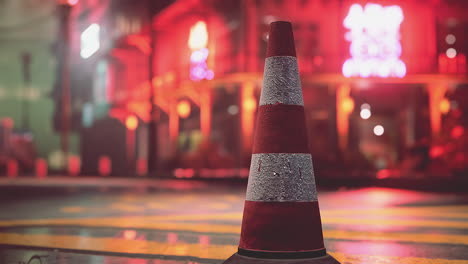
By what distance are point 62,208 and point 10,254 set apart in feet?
20.9

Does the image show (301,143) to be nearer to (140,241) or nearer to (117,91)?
(140,241)

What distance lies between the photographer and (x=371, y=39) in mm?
28875

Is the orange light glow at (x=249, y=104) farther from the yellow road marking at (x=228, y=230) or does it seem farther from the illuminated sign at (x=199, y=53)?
the yellow road marking at (x=228, y=230)

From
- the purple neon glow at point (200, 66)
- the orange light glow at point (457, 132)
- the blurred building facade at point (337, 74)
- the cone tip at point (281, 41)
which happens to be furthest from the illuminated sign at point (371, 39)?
the cone tip at point (281, 41)

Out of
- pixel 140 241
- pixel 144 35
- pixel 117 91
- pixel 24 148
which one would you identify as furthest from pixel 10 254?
pixel 24 148

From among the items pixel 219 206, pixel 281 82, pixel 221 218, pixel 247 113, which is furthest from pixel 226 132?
pixel 281 82

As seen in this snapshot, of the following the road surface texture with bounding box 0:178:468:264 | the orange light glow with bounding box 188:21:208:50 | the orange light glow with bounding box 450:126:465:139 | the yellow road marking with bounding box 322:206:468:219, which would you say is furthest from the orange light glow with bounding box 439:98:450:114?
the yellow road marking with bounding box 322:206:468:219

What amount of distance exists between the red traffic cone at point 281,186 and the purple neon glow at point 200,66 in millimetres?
24724

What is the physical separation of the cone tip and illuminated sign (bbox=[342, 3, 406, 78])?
23.9m

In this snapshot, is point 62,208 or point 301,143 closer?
point 301,143

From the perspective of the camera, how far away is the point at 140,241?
7672mm

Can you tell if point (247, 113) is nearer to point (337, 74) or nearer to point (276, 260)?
point (337, 74)

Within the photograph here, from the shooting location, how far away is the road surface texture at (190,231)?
6527 millimetres

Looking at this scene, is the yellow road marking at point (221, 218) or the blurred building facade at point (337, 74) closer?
the yellow road marking at point (221, 218)
